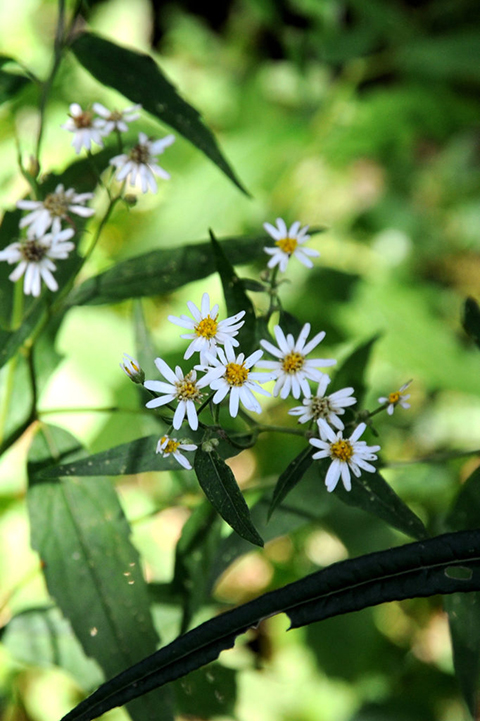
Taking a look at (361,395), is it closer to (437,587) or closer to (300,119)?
(437,587)

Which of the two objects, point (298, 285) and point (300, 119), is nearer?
point (298, 285)

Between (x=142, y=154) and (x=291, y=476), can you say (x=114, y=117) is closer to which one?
(x=142, y=154)

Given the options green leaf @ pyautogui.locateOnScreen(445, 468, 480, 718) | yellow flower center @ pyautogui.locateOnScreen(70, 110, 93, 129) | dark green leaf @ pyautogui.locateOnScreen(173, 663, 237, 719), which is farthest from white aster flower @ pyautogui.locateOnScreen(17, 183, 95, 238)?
dark green leaf @ pyautogui.locateOnScreen(173, 663, 237, 719)

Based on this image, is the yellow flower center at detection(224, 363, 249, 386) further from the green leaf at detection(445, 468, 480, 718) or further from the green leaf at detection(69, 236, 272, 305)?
the green leaf at detection(445, 468, 480, 718)

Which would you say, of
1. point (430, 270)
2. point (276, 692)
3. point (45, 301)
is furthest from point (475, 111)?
point (276, 692)

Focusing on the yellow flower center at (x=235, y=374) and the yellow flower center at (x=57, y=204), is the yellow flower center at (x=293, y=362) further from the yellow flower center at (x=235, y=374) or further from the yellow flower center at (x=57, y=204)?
the yellow flower center at (x=57, y=204)

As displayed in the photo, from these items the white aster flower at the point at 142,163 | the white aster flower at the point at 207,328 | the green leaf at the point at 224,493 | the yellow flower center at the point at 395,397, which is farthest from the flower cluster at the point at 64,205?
the yellow flower center at the point at 395,397
